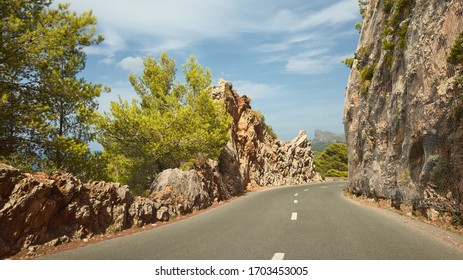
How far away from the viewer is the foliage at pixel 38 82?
34.7ft

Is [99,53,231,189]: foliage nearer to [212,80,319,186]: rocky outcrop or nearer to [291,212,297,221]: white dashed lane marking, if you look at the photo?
[291,212,297,221]: white dashed lane marking

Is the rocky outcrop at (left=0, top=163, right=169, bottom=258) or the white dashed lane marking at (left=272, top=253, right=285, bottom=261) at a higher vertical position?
the rocky outcrop at (left=0, top=163, right=169, bottom=258)

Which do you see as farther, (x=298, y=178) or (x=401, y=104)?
(x=298, y=178)

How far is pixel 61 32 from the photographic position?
10961 mm

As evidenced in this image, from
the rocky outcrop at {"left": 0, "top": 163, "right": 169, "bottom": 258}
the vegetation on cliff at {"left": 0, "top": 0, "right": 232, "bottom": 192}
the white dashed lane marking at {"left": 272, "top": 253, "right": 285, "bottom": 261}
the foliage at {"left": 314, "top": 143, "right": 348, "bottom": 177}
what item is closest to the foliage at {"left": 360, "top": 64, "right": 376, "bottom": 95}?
the vegetation on cliff at {"left": 0, "top": 0, "right": 232, "bottom": 192}

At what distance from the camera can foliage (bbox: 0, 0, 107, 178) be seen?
10.6 metres

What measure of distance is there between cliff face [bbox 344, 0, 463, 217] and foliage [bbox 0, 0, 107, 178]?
42.0ft

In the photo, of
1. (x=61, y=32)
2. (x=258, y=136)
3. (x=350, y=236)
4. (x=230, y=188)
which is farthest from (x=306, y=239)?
(x=258, y=136)

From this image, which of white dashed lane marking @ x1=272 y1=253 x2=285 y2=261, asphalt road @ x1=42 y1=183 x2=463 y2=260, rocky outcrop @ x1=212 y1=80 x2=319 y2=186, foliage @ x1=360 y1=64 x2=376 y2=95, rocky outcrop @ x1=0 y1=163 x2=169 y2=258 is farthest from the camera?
rocky outcrop @ x1=212 y1=80 x2=319 y2=186

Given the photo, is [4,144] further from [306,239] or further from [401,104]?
[401,104]

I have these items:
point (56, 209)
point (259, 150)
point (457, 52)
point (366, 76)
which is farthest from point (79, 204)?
point (259, 150)

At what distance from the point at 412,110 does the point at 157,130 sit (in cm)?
1371

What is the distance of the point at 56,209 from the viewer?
893 cm
